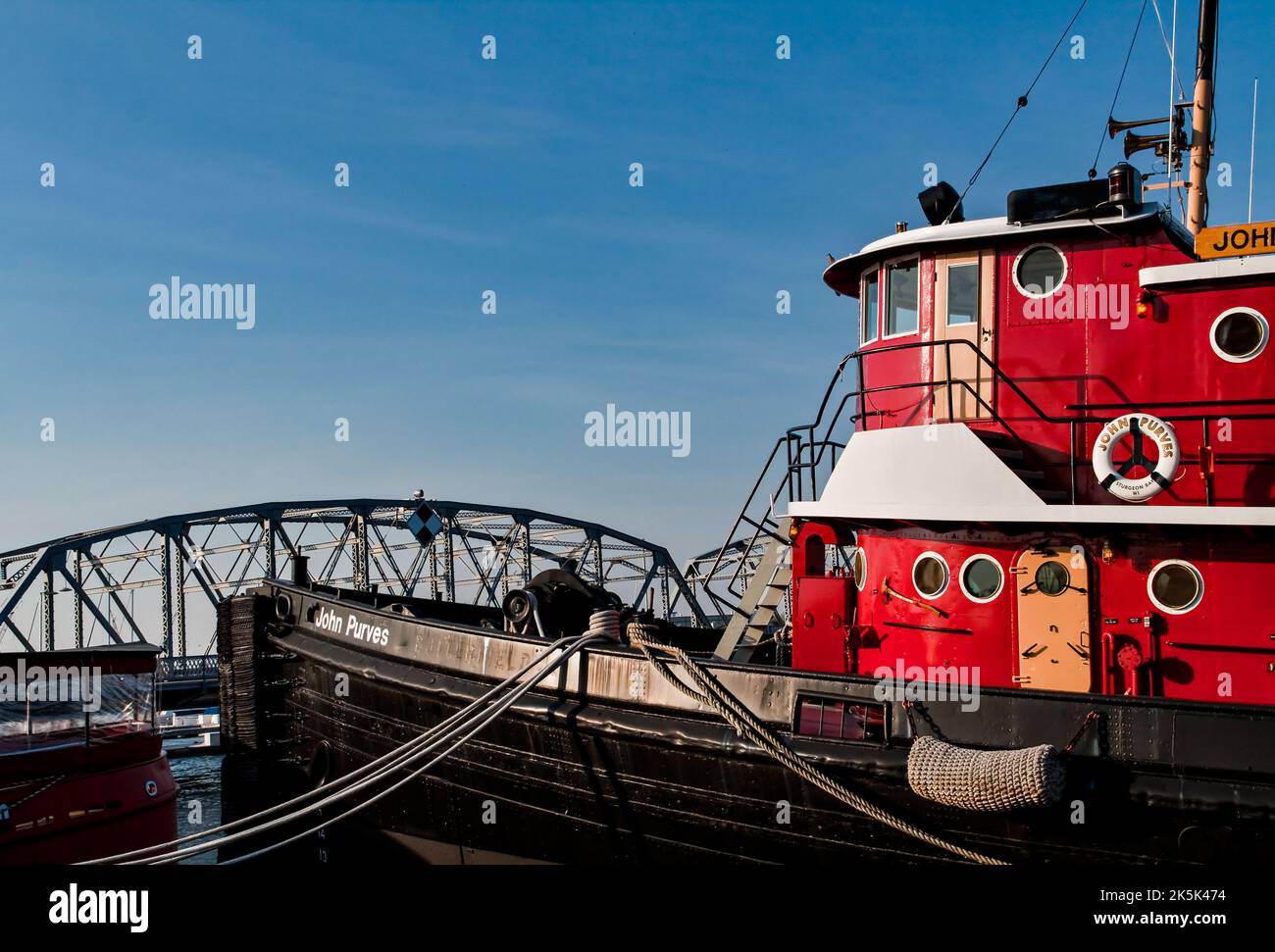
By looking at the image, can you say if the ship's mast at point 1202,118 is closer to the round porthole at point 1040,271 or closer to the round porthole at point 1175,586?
the round porthole at point 1040,271

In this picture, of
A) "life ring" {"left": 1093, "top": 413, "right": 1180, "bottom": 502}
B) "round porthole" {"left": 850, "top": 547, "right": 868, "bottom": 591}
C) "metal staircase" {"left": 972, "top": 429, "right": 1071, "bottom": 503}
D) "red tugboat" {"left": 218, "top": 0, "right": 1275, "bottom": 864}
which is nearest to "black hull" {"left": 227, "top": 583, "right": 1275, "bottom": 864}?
"red tugboat" {"left": 218, "top": 0, "right": 1275, "bottom": 864}

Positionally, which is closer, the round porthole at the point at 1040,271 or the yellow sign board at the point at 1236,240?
the yellow sign board at the point at 1236,240

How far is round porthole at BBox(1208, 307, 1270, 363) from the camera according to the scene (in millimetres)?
9805

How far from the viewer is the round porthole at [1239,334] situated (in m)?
9.80

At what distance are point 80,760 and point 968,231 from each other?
13.5 m

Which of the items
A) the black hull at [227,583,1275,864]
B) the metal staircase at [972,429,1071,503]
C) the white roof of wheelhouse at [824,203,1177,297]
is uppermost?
the white roof of wheelhouse at [824,203,1177,297]

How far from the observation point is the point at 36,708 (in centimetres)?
1853

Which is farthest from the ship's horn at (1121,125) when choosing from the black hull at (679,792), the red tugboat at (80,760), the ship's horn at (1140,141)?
the red tugboat at (80,760)

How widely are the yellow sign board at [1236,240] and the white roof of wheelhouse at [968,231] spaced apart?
0.55 m

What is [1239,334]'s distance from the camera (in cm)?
991

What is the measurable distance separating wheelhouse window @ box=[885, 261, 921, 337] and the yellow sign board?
2680 mm

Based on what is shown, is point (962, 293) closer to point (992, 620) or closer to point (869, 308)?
point (869, 308)

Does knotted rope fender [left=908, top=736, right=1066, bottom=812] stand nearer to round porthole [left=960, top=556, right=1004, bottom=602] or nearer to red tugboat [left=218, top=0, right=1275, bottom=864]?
red tugboat [left=218, top=0, right=1275, bottom=864]
